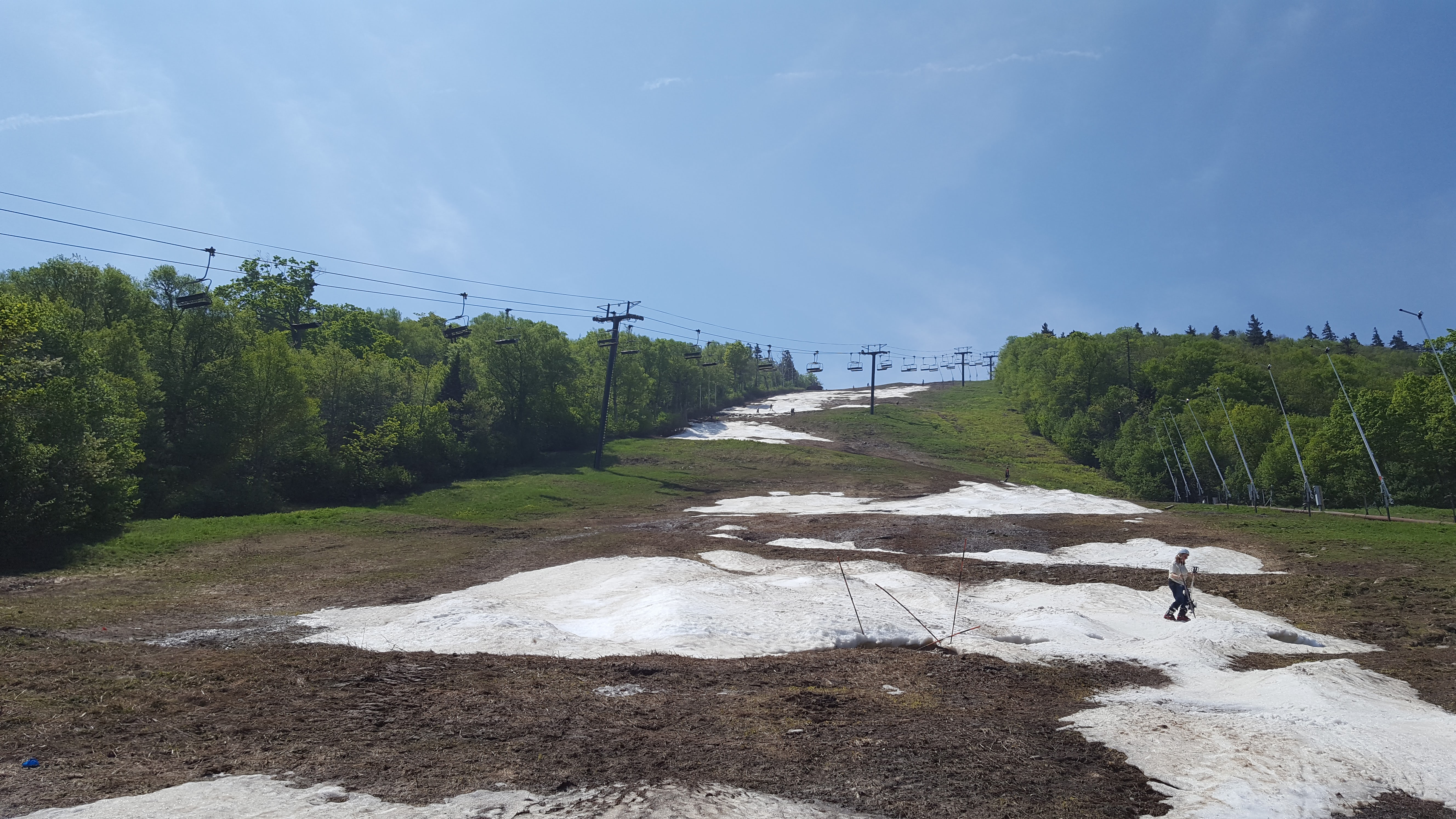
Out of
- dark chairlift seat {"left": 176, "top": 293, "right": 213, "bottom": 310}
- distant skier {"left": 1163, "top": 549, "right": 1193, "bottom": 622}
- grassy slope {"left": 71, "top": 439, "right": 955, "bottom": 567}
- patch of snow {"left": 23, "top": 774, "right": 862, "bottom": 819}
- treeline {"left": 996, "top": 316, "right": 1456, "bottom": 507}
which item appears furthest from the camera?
treeline {"left": 996, "top": 316, "right": 1456, "bottom": 507}

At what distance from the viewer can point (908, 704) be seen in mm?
13000

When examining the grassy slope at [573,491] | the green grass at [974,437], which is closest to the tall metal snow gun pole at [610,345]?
the grassy slope at [573,491]

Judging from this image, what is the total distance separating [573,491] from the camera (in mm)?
65312

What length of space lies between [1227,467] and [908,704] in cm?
A: 7811

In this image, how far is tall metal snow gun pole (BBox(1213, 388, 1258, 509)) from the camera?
197 ft

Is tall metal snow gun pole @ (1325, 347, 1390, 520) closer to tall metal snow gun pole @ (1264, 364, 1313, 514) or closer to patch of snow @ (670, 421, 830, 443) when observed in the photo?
tall metal snow gun pole @ (1264, 364, 1313, 514)

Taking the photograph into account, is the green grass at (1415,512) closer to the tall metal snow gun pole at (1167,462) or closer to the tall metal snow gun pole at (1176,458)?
the tall metal snow gun pole at (1176,458)

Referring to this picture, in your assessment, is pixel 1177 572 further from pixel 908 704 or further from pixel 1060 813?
pixel 1060 813

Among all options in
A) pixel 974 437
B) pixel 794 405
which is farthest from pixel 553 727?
pixel 794 405

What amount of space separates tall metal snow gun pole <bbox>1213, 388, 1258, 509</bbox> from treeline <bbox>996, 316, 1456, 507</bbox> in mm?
454

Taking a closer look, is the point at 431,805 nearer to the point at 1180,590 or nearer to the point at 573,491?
the point at 1180,590

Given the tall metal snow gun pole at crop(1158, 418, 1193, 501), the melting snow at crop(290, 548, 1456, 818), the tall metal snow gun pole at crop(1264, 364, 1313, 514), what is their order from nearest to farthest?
the melting snow at crop(290, 548, 1456, 818), the tall metal snow gun pole at crop(1264, 364, 1313, 514), the tall metal snow gun pole at crop(1158, 418, 1193, 501)

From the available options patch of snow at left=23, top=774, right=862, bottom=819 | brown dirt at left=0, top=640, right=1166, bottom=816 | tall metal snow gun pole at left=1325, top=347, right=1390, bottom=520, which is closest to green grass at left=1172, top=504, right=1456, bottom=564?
tall metal snow gun pole at left=1325, top=347, right=1390, bottom=520

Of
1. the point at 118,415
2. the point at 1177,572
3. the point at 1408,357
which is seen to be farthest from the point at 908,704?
the point at 1408,357
